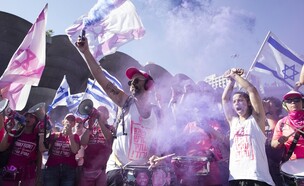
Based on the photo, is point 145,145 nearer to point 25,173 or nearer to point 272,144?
point 272,144

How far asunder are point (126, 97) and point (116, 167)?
2.34ft

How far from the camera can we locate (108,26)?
5027 millimetres

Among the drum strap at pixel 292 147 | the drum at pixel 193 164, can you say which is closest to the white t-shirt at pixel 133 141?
the drum at pixel 193 164

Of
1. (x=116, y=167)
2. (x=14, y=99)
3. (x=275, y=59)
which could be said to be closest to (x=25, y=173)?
(x=14, y=99)

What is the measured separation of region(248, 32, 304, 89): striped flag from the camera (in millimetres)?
5734

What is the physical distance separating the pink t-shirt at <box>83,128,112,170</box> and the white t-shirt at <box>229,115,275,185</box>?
2335mm

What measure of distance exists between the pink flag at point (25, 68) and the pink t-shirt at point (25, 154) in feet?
2.60

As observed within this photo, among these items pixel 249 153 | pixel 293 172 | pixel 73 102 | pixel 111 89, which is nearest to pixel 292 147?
pixel 293 172

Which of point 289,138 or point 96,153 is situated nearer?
point 289,138

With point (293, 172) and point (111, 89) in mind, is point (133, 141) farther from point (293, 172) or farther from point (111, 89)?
point (293, 172)

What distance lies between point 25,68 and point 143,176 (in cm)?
313

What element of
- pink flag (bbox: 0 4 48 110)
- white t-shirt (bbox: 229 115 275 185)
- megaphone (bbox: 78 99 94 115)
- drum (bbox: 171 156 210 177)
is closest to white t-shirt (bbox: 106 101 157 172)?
drum (bbox: 171 156 210 177)

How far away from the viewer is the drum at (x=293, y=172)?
9.97 ft

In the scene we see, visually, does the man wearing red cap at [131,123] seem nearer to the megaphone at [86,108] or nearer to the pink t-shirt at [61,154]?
the megaphone at [86,108]
